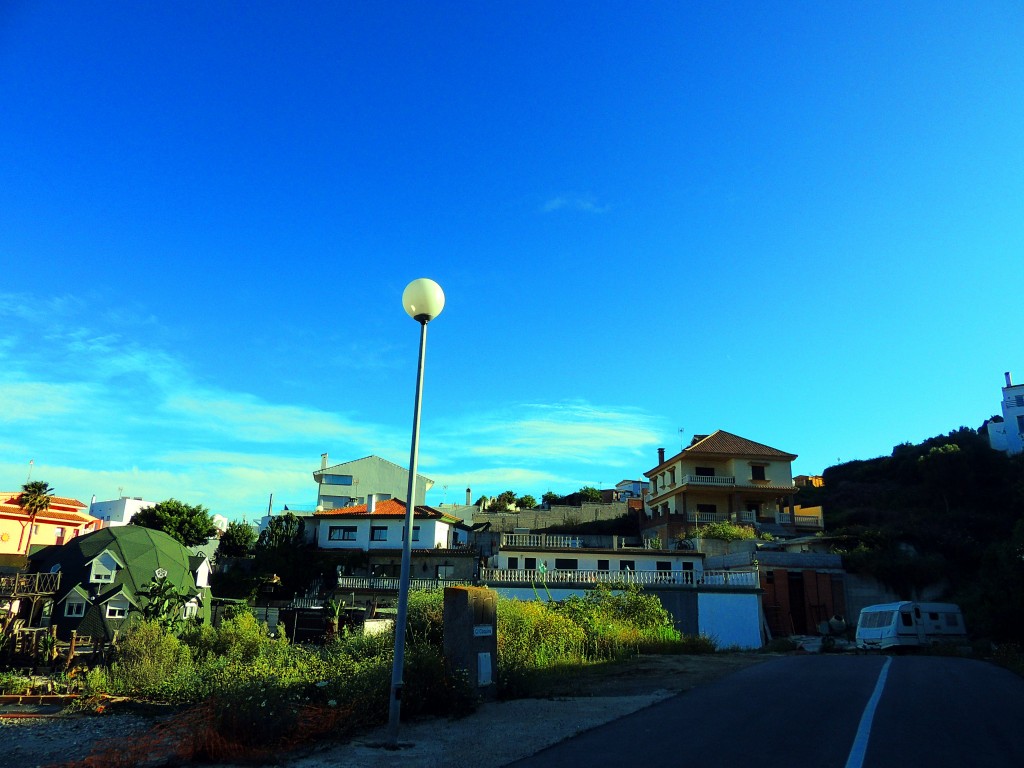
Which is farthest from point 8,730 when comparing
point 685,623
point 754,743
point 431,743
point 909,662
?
point 685,623

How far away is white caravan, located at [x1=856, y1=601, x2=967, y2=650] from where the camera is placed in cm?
2458

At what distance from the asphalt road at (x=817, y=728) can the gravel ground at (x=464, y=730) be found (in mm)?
443

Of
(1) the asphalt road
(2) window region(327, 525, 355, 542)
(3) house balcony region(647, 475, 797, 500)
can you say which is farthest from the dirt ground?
(2) window region(327, 525, 355, 542)

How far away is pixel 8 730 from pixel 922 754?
13.2 metres

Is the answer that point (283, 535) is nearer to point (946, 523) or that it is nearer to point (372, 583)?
point (372, 583)

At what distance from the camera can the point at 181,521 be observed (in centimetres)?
5316

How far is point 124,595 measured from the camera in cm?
3172

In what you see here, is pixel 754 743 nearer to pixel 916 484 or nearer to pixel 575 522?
pixel 575 522

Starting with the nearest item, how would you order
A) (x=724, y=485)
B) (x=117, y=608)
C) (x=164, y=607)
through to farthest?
(x=164, y=607)
(x=117, y=608)
(x=724, y=485)

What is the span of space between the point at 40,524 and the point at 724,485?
51.7 meters

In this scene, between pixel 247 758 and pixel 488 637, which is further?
pixel 488 637

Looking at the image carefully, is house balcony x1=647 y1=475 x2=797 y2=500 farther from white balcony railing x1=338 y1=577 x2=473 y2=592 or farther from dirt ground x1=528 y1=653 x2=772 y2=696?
dirt ground x1=528 y1=653 x2=772 y2=696

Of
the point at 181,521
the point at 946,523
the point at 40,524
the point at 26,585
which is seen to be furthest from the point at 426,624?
the point at 40,524

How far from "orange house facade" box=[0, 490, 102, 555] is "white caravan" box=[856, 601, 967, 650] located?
1889 inches
